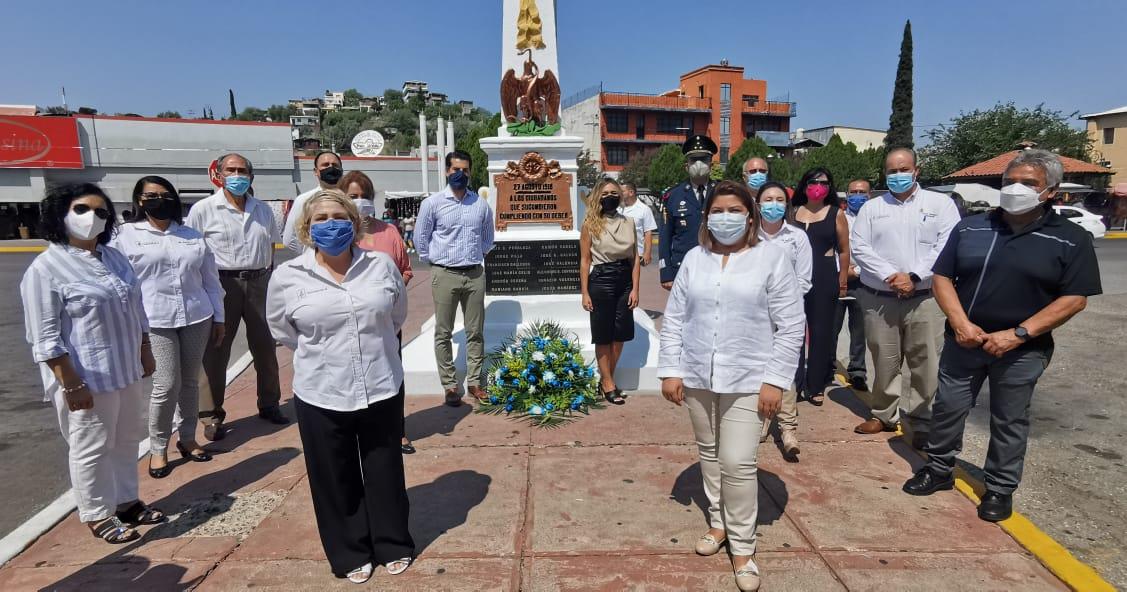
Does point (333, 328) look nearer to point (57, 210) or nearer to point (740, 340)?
point (57, 210)

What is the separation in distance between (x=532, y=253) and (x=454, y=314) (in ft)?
4.40

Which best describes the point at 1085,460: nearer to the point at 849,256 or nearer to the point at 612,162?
the point at 849,256

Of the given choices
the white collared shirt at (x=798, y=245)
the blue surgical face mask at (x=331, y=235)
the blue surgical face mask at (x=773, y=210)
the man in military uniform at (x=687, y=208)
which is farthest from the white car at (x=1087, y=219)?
the blue surgical face mask at (x=331, y=235)

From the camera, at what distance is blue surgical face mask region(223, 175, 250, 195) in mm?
4641

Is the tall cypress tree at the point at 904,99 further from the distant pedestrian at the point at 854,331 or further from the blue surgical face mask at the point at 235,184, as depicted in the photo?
the blue surgical face mask at the point at 235,184

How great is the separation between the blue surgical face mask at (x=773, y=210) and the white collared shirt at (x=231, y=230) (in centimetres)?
380

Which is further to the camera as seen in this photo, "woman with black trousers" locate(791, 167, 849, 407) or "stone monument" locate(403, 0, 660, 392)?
"stone monument" locate(403, 0, 660, 392)

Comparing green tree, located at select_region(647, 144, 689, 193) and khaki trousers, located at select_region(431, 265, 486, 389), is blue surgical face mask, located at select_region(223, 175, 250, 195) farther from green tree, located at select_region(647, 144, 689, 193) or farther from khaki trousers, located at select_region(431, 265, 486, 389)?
green tree, located at select_region(647, 144, 689, 193)

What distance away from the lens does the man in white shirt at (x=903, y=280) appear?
4.40m

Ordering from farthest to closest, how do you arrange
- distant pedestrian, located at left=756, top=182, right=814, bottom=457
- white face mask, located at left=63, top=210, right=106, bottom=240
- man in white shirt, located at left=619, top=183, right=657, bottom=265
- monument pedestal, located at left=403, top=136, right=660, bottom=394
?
man in white shirt, located at left=619, top=183, right=657, bottom=265
monument pedestal, located at left=403, top=136, right=660, bottom=394
distant pedestrian, located at left=756, top=182, right=814, bottom=457
white face mask, located at left=63, top=210, right=106, bottom=240

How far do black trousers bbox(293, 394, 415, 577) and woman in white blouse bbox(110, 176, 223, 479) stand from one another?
5.98 ft

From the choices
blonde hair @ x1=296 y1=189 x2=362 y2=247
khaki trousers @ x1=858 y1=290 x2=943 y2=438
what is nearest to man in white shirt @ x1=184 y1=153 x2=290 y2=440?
blonde hair @ x1=296 y1=189 x2=362 y2=247

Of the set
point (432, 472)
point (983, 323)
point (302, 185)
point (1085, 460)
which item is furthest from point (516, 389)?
point (302, 185)

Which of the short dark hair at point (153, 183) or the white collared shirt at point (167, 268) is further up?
the short dark hair at point (153, 183)
